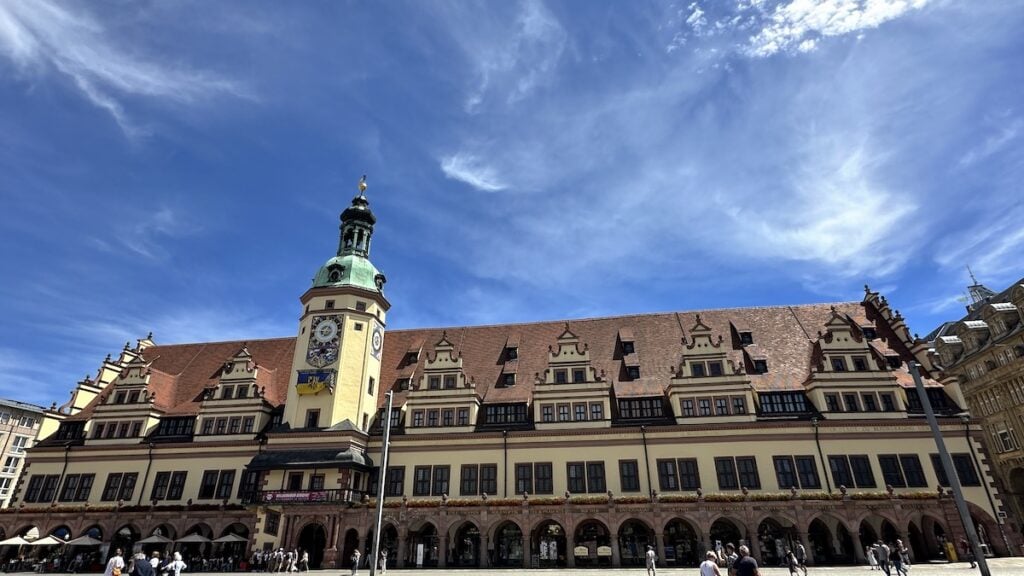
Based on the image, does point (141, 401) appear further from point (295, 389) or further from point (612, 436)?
point (612, 436)

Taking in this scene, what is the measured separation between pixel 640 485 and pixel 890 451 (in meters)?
17.1

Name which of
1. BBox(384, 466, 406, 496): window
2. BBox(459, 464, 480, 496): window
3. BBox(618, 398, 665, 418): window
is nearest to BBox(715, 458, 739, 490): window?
BBox(618, 398, 665, 418): window

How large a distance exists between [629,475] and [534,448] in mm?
7076

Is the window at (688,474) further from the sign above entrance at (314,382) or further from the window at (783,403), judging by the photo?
the sign above entrance at (314,382)

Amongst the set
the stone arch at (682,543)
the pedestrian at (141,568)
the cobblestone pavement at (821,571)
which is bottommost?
the cobblestone pavement at (821,571)

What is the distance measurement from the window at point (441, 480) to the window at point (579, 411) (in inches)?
407

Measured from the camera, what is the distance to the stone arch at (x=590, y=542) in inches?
1499

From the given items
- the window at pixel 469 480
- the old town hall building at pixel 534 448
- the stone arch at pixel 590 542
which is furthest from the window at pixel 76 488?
the stone arch at pixel 590 542

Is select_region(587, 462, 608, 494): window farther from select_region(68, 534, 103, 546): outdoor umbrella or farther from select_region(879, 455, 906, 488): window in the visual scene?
select_region(68, 534, 103, 546): outdoor umbrella

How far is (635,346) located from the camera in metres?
47.6

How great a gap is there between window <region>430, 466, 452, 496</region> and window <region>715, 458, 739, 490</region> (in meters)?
19.3

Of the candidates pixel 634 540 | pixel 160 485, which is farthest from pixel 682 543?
pixel 160 485

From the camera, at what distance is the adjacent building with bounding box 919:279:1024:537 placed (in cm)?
5509

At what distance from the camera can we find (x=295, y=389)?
45094mm
